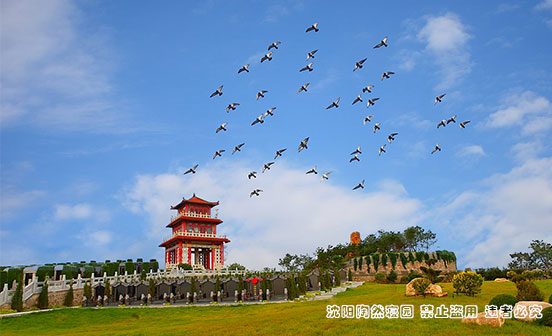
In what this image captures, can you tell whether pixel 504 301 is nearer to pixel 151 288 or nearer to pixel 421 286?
pixel 421 286

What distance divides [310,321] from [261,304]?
43.1ft

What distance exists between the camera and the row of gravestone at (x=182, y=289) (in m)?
36.6

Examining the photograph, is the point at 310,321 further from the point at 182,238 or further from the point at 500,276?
the point at 182,238

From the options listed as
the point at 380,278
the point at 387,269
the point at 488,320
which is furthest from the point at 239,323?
the point at 387,269

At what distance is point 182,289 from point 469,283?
79.5ft

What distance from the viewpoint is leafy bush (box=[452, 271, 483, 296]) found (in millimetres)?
25969

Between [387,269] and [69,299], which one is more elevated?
[387,269]

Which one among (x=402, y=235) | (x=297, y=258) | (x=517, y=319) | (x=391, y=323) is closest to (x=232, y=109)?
(x=391, y=323)

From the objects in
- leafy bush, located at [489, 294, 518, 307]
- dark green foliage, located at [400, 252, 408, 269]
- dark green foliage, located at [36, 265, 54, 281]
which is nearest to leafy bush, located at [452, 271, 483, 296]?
leafy bush, located at [489, 294, 518, 307]

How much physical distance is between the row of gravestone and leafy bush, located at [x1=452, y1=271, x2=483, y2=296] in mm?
14950

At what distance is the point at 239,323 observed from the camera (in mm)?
21516

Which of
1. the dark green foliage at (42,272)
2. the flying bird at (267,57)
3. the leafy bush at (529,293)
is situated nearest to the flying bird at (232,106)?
the flying bird at (267,57)

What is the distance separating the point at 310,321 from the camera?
1991 centimetres

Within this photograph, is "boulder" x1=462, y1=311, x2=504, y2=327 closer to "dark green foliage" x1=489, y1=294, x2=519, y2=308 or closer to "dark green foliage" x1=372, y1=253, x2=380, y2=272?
"dark green foliage" x1=489, y1=294, x2=519, y2=308
